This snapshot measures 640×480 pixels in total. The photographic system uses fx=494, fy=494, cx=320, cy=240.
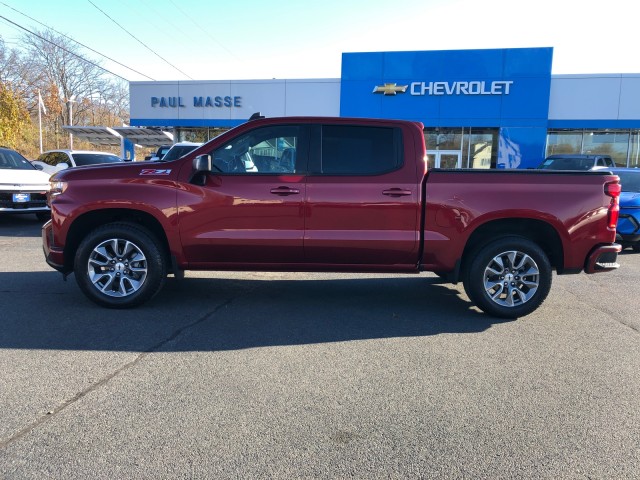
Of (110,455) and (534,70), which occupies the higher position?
(534,70)

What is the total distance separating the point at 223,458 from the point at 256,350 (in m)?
1.58

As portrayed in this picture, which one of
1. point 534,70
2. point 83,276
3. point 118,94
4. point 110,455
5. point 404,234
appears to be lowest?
point 110,455

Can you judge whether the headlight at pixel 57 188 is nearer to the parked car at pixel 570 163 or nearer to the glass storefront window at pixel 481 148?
the parked car at pixel 570 163

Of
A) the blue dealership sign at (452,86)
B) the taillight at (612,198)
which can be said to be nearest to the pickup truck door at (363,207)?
the taillight at (612,198)

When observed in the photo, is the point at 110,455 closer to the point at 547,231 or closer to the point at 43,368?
the point at 43,368

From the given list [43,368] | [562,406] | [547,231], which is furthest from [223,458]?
[547,231]

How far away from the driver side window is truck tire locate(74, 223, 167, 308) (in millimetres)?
1110

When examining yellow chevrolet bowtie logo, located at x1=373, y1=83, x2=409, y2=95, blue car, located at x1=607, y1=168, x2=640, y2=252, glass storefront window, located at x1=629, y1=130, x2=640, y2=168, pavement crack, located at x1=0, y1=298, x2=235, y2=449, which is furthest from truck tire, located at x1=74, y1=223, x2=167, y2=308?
glass storefront window, located at x1=629, y1=130, x2=640, y2=168

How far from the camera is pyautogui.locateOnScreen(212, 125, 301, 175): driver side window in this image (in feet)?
17.3

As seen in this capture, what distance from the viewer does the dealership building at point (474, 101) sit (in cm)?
2197

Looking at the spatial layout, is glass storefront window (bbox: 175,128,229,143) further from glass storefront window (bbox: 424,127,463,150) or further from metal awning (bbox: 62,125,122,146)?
glass storefront window (bbox: 424,127,463,150)

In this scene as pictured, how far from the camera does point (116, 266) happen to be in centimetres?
527

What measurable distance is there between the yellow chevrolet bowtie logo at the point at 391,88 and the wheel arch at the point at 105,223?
64.6 feet

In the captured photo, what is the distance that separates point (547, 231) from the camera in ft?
17.4
